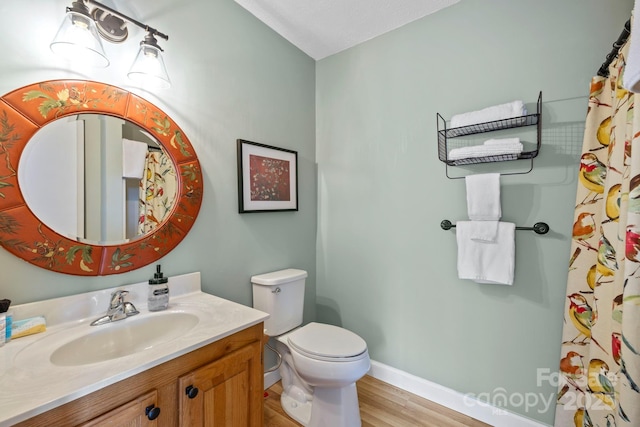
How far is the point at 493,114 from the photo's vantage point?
149 centimetres

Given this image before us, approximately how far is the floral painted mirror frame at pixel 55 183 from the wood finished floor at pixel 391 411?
47.4 inches

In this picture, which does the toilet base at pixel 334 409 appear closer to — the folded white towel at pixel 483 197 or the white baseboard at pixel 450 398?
the white baseboard at pixel 450 398

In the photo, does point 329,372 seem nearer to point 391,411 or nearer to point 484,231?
point 391,411

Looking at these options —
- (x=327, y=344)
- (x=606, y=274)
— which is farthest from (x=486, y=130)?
(x=327, y=344)

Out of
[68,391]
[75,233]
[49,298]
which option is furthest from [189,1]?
[68,391]

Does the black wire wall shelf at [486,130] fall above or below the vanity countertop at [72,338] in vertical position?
above

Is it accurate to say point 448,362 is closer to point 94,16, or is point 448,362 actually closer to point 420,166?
point 420,166

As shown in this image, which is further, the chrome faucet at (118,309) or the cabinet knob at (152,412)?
the chrome faucet at (118,309)

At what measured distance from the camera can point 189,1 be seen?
1.51 metres

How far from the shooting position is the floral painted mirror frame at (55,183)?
989 mm

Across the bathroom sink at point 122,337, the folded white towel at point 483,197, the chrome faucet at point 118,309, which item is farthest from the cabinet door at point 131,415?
the folded white towel at point 483,197

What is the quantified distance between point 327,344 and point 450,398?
926 mm

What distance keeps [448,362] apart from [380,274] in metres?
0.69

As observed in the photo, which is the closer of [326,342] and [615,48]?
[615,48]
